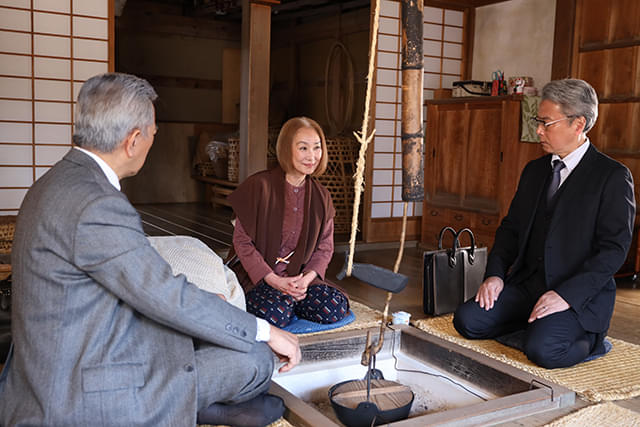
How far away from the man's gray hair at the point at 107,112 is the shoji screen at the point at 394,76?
13.5 feet

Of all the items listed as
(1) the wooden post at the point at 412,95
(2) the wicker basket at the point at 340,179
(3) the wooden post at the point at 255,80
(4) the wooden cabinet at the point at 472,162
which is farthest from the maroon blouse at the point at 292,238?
(2) the wicker basket at the point at 340,179

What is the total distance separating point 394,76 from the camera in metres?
5.52

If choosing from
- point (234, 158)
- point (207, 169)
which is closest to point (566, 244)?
point (234, 158)

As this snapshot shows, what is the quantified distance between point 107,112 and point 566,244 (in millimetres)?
1936

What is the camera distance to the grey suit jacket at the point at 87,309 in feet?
4.49

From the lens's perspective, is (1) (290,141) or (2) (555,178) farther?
(1) (290,141)

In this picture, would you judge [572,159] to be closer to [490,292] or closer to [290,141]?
[490,292]

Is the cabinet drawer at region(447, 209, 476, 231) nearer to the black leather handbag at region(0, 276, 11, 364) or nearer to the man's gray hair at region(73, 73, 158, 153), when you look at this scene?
the black leather handbag at region(0, 276, 11, 364)

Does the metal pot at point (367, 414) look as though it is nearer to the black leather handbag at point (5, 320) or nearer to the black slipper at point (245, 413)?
the black slipper at point (245, 413)

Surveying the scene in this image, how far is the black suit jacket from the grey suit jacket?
1640 mm

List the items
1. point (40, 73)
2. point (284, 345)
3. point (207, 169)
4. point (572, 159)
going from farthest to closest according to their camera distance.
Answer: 1. point (207, 169)
2. point (40, 73)
3. point (572, 159)
4. point (284, 345)

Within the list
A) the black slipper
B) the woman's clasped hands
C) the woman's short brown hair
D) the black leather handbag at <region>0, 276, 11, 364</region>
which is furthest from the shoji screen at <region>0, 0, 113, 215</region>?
the black slipper

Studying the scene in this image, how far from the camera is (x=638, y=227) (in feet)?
13.9

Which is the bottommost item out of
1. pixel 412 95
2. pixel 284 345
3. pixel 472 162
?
pixel 284 345
